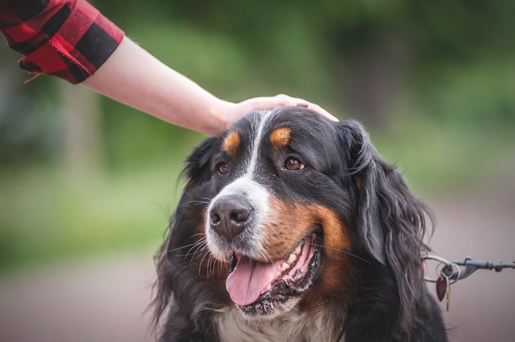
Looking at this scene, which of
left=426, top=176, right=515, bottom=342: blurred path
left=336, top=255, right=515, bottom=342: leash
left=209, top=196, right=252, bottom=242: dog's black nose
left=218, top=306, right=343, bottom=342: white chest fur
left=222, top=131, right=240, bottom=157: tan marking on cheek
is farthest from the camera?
left=426, top=176, right=515, bottom=342: blurred path

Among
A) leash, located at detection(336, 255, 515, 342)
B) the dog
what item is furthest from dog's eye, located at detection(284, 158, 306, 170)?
leash, located at detection(336, 255, 515, 342)

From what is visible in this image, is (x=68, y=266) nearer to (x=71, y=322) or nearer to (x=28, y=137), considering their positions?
(x=71, y=322)

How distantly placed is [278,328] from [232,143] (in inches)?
43.9

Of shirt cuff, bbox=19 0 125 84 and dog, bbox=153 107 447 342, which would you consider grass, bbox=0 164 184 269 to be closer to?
shirt cuff, bbox=19 0 125 84

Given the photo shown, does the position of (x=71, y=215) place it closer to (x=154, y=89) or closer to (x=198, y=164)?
(x=198, y=164)

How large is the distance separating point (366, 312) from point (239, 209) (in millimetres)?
916

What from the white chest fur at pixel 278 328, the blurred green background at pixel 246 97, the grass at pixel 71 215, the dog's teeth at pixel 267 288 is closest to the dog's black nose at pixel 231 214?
the dog's teeth at pixel 267 288

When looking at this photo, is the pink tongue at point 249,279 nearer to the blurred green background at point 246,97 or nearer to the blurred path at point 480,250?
the blurred path at point 480,250

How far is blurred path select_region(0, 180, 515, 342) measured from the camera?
14.5 feet

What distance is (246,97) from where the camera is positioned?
40.1 feet

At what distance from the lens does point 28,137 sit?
10.0 meters

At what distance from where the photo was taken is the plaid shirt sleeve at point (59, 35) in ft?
7.86

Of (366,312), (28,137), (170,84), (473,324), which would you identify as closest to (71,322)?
(170,84)

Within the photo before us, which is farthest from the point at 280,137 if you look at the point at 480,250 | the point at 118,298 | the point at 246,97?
the point at 246,97
